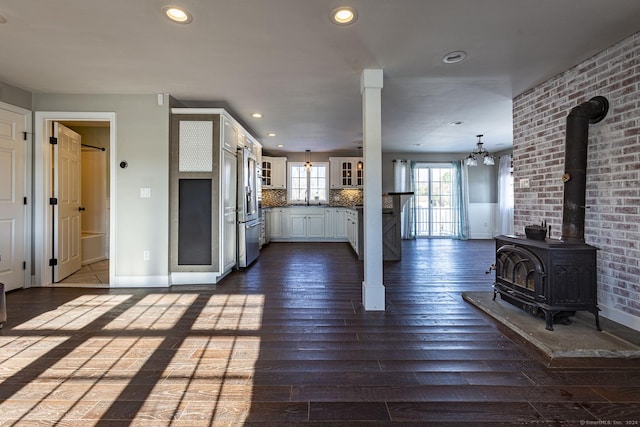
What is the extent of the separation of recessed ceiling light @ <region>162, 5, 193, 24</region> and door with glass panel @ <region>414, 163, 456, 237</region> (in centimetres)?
735

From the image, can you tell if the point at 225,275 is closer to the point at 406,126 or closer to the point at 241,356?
the point at 241,356

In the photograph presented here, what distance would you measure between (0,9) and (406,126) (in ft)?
16.6

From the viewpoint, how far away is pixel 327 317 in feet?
9.19

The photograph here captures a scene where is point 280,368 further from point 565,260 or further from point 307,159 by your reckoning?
point 307,159

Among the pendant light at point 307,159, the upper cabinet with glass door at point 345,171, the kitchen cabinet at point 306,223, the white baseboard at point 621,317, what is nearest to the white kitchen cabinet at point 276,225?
the kitchen cabinet at point 306,223

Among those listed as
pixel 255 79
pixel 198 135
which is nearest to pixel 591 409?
pixel 255 79

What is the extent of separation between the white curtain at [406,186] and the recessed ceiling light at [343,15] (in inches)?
255

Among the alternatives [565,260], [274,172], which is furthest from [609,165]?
[274,172]

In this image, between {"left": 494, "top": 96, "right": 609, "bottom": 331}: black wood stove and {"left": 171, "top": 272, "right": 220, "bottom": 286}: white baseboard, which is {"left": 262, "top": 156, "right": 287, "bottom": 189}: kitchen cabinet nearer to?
{"left": 171, "top": 272, "right": 220, "bottom": 286}: white baseboard

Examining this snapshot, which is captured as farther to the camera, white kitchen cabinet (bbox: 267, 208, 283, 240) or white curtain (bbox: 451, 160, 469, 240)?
white curtain (bbox: 451, 160, 469, 240)

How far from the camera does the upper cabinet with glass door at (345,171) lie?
27.0ft

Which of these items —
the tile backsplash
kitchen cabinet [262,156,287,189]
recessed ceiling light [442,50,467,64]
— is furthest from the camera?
the tile backsplash

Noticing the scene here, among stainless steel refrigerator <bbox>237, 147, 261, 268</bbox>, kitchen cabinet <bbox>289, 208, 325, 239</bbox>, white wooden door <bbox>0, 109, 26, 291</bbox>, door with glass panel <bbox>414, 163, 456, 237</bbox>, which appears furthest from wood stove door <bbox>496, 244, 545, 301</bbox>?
door with glass panel <bbox>414, 163, 456, 237</bbox>

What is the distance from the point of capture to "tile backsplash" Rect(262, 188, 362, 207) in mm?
8516
